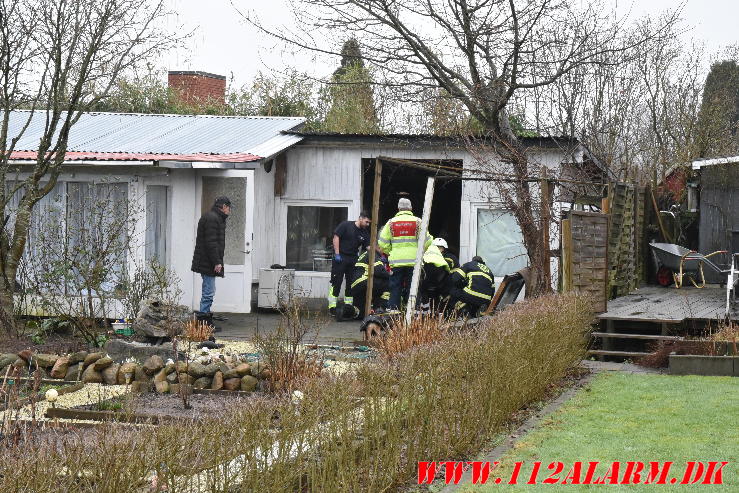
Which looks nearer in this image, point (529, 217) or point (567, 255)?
point (567, 255)

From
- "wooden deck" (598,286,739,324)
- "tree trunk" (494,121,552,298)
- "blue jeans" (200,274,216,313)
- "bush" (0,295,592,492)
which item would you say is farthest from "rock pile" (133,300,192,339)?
"wooden deck" (598,286,739,324)

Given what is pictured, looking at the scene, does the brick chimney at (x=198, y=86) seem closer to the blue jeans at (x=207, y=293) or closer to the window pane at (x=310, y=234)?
the window pane at (x=310, y=234)

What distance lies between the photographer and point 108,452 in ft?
13.9

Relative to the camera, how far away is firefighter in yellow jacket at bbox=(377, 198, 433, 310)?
15234 mm

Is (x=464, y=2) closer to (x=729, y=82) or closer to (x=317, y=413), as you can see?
(x=317, y=413)

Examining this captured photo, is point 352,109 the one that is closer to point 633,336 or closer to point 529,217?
point 529,217

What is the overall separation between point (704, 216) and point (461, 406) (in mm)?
16868

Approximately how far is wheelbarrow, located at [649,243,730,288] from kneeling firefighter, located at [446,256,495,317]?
4.83 m

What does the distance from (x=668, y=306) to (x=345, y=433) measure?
435 inches

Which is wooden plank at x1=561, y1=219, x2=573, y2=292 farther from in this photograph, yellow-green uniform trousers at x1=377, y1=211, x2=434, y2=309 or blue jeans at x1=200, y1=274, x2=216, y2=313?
→ blue jeans at x1=200, y1=274, x2=216, y2=313

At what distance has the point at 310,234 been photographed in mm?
19969

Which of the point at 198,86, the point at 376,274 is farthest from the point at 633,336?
the point at 198,86

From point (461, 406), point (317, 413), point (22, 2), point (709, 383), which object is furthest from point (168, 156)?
point (317, 413)

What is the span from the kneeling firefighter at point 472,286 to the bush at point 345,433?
18.8 feet
